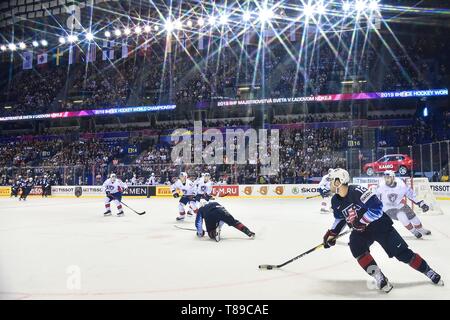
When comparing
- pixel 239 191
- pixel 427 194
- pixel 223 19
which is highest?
pixel 223 19

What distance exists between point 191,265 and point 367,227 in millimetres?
2320

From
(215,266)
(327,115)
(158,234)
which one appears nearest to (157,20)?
(327,115)

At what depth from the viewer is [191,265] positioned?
5.67 meters

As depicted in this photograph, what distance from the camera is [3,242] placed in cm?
808

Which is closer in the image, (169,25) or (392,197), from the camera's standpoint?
(392,197)

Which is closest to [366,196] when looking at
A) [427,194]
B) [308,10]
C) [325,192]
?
[325,192]

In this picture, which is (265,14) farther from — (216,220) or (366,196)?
(366,196)

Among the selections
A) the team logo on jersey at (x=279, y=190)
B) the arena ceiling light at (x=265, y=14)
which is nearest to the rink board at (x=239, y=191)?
the team logo on jersey at (x=279, y=190)

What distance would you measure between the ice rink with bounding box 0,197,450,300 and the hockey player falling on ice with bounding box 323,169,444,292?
0.81 feet

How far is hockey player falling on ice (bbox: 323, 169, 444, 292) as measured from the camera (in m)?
4.43

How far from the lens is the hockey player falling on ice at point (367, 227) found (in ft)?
14.5

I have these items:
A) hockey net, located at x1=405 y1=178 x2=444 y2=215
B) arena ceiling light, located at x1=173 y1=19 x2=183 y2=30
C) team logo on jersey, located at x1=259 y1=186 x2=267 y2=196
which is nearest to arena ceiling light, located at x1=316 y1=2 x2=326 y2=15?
arena ceiling light, located at x1=173 y1=19 x2=183 y2=30

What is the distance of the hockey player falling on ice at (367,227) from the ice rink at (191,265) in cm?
25
